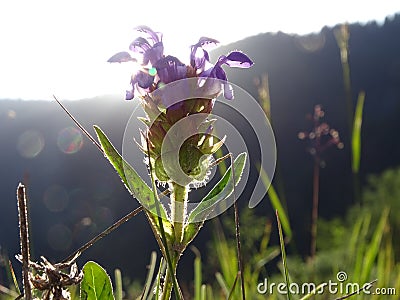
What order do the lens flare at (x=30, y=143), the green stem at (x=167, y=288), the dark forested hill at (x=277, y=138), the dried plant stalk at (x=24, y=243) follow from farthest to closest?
the lens flare at (x=30, y=143) < the dark forested hill at (x=277, y=138) < the green stem at (x=167, y=288) < the dried plant stalk at (x=24, y=243)

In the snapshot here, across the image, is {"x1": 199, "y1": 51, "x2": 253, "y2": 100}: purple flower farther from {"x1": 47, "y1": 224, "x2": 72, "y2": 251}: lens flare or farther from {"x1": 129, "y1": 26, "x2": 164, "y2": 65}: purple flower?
{"x1": 47, "y1": 224, "x2": 72, "y2": 251}: lens flare

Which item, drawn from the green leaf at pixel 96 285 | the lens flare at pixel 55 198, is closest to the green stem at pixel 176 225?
the green leaf at pixel 96 285

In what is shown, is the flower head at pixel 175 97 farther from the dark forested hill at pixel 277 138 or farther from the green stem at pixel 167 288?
the dark forested hill at pixel 277 138

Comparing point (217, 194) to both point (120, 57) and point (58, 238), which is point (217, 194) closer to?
point (120, 57)

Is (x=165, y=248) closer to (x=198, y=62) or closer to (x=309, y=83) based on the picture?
(x=198, y=62)

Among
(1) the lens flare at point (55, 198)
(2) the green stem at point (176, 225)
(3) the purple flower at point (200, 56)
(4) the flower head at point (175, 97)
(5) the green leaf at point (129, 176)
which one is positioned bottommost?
(1) the lens flare at point (55, 198)

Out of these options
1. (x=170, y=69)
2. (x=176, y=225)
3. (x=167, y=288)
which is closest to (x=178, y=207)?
(x=176, y=225)

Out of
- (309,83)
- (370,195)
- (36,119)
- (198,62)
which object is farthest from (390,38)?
(198,62)
